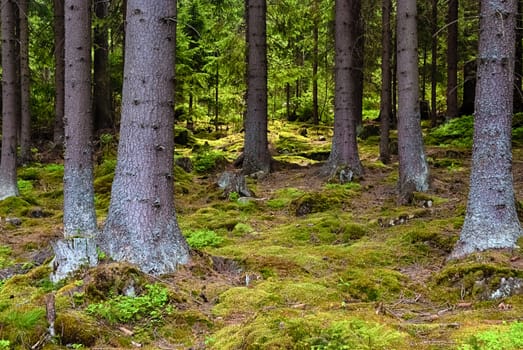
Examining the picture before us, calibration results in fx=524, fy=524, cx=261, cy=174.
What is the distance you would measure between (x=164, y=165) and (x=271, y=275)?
1551 millimetres

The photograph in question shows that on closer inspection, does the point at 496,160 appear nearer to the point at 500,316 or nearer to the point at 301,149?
the point at 500,316

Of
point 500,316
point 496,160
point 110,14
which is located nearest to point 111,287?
point 500,316

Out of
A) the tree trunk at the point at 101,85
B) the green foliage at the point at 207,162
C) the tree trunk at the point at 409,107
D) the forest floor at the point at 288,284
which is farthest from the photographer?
the tree trunk at the point at 101,85

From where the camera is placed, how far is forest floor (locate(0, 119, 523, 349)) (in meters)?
3.32

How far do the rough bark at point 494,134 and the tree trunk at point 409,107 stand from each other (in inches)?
149

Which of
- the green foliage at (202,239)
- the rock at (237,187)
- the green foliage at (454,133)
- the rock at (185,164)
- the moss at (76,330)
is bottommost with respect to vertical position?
the moss at (76,330)

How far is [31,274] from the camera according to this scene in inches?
201

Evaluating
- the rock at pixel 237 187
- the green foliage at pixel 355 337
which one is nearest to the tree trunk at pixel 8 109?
the rock at pixel 237 187

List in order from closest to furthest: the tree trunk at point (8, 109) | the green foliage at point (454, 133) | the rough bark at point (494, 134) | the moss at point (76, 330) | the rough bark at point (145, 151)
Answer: the moss at point (76, 330) → the rough bark at point (145, 151) → the rough bark at point (494, 134) → the tree trunk at point (8, 109) → the green foliage at point (454, 133)

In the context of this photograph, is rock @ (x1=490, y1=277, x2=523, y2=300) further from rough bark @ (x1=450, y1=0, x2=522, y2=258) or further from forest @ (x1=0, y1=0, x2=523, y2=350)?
rough bark @ (x1=450, y1=0, x2=522, y2=258)

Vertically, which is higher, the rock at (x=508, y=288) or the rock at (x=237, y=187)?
the rock at (x=237, y=187)

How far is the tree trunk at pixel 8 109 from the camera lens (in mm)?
10414

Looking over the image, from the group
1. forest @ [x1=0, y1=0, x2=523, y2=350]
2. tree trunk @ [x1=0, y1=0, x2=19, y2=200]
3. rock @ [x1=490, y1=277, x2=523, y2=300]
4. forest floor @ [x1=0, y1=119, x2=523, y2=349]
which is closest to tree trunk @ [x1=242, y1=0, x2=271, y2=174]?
forest @ [x1=0, y1=0, x2=523, y2=350]

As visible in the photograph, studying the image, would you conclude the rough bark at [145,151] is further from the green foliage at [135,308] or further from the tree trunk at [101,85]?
the tree trunk at [101,85]
